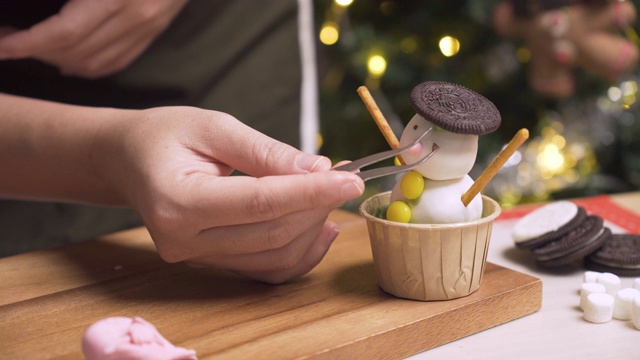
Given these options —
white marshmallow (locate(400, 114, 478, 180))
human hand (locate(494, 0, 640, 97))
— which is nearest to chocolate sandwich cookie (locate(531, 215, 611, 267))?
white marshmallow (locate(400, 114, 478, 180))

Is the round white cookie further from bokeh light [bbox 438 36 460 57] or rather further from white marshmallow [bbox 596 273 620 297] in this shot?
bokeh light [bbox 438 36 460 57]

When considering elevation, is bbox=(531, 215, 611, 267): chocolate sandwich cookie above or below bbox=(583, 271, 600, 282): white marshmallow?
above

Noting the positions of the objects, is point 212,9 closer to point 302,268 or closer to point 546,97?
point 302,268

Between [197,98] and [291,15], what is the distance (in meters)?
0.24

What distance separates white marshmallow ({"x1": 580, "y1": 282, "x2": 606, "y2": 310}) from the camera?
0.72 meters

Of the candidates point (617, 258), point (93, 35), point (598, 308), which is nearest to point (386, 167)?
point (598, 308)

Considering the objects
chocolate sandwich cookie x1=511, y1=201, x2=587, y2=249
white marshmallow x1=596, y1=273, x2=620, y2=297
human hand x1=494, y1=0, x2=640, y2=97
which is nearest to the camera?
white marshmallow x1=596, y1=273, x2=620, y2=297

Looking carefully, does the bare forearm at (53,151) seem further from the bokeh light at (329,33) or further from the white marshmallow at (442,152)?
the bokeh light at (329,33)

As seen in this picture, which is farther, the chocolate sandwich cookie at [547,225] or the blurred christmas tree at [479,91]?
the blurred christmas tree at [479,91]

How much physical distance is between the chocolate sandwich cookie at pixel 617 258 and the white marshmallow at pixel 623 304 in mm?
126

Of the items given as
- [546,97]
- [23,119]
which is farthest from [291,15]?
[546,97]

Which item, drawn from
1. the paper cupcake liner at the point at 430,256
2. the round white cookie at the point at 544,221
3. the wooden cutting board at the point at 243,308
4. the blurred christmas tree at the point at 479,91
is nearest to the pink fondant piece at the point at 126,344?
the wooden cutting board at the point at 243,308

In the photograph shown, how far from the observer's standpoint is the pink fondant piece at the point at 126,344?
0.53 meters

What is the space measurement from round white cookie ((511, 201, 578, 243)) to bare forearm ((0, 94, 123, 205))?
1.80 ft
